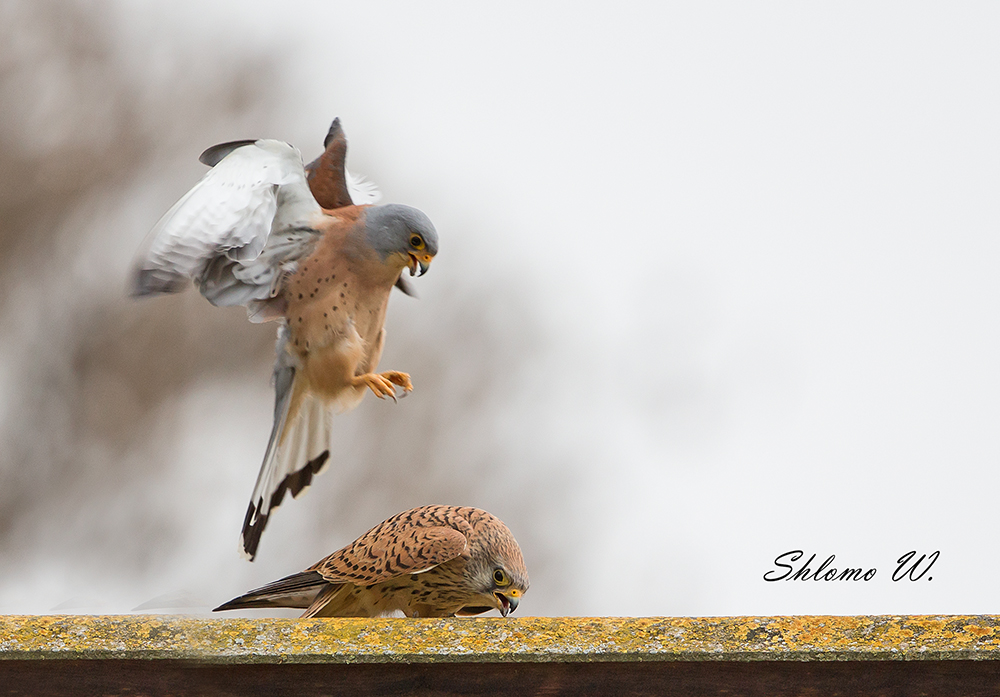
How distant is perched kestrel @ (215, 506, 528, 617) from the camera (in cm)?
96

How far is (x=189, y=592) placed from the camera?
128 centimetres

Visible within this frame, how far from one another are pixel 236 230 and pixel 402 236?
189mm

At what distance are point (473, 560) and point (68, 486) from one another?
3.85ft

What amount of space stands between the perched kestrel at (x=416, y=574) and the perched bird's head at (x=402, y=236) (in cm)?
30

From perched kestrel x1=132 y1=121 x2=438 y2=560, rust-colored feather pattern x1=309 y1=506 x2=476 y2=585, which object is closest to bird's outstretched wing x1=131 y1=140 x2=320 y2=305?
perched kestrel x1=132 y1=121 x2=438 y2=560

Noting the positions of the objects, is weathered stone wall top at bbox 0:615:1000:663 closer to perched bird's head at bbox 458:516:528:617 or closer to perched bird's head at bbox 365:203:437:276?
perched bird's head at bbox 458:516:528:617

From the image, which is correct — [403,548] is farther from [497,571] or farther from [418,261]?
[418,261]

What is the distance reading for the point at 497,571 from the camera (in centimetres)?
97

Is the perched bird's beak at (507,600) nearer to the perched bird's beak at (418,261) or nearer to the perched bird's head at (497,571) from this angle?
the perched bird's head at (497,571)

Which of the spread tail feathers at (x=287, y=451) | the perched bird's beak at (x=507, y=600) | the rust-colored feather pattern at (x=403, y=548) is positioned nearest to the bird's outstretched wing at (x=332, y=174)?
the spread tail feathers at (x=287, y=451)

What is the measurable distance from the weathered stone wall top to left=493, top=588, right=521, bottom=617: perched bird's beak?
0.54 ft

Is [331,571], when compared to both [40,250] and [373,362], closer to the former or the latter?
[373,362]

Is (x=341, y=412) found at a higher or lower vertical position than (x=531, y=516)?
higher

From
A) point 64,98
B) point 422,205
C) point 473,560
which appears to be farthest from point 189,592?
point 64,98
